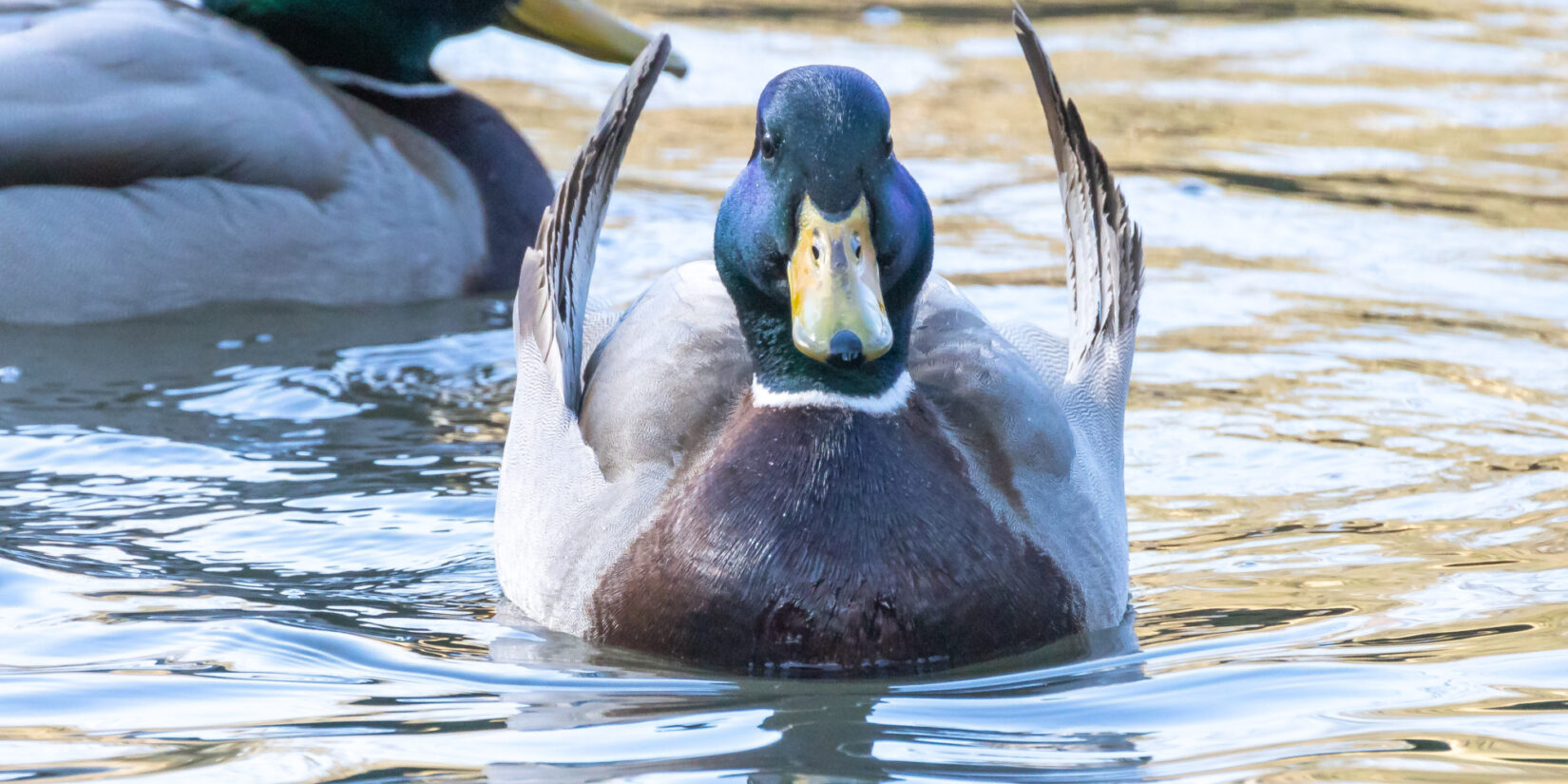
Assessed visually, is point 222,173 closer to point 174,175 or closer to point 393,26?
point 174,175

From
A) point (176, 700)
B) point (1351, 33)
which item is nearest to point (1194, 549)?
point (176, 700)

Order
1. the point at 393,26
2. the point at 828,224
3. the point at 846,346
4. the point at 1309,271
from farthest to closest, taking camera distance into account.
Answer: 1. the point at 393,26
2. the point at 1309,271
3. the point at 828,224
4. the point at 846,346

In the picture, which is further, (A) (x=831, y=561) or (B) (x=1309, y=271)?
(B) (x=1309, y=271)

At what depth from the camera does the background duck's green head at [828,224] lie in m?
3.90

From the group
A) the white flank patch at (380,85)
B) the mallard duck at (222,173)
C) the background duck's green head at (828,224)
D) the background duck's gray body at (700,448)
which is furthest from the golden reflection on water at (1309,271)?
the mallard duck at (222,173)

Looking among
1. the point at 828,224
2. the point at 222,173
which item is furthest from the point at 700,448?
the point at 222,173

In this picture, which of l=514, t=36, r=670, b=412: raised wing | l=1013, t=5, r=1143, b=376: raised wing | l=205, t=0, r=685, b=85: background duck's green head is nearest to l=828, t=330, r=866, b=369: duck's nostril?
l=514, t=36, r=670, b=412: raised wing

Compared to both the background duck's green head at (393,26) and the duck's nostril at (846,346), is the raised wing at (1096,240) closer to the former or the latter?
the duck's nostril at (846,346)

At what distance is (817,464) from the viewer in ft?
13.8

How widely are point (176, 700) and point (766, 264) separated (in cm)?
135

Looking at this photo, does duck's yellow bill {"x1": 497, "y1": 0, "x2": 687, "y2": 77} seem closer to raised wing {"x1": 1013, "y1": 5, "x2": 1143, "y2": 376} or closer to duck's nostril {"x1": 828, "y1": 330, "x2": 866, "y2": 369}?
raised wing {"x1": 1013, "y1": 5, "x2": 1143, "y2": 376}

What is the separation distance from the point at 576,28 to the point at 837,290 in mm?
4479

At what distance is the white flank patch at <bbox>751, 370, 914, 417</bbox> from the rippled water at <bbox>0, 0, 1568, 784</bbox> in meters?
0.55

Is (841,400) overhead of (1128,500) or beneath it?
overhead
